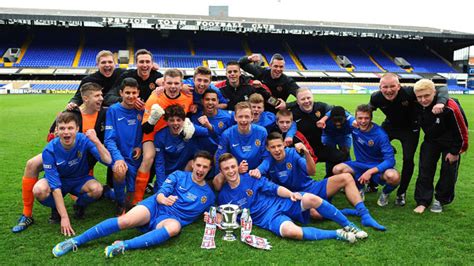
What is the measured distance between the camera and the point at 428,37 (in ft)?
125

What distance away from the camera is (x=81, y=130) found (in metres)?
4.26

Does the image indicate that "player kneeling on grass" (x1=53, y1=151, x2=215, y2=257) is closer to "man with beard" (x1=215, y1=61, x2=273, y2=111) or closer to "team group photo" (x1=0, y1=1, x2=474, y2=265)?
"team group photo" (x1=0, y1=1, x2=474, y2=265)

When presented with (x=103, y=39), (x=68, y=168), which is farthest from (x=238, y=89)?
(x=103, y=39)

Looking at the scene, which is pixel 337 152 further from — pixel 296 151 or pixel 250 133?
pixel 250 133

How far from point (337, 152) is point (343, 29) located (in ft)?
111

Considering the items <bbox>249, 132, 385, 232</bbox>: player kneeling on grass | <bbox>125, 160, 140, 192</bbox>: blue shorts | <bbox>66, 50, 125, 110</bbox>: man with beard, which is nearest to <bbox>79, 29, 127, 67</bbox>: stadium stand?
<bbox>66, 50, 125, 110</bbox>: man with beard

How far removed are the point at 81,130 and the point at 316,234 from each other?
2699 millimetres

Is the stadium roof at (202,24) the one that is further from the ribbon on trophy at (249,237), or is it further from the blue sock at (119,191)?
the ribbon on trophy at (249,237)

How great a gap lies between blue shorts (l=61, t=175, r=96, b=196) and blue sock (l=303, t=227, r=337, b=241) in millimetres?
2273

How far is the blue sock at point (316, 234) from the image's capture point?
3443 mm

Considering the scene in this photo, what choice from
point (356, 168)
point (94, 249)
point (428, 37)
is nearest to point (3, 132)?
point (94, 249)

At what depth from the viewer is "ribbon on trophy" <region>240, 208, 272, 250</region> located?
3.29 m

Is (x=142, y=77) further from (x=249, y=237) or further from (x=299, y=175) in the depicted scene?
(x=249, y=237)

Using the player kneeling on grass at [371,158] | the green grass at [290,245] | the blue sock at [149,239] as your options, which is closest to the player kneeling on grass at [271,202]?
the green grass at [290,245]
